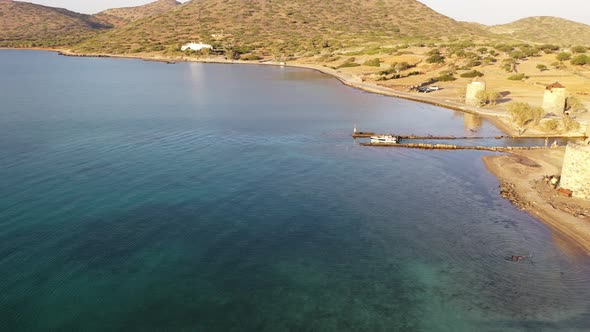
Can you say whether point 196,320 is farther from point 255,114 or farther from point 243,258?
point 255,114

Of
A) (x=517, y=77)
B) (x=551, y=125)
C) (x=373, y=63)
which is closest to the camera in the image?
→ (x=551, y=125)

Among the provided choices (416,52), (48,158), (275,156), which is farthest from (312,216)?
(416,52)

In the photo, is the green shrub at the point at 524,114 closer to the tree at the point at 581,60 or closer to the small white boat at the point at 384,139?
the small white boat at the point at 384,139

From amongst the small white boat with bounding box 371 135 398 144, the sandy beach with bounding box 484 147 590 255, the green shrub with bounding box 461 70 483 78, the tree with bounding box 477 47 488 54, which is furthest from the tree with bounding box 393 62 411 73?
the sandy beach with bounding box 484 147 590 255

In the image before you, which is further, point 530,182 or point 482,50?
point 482,50

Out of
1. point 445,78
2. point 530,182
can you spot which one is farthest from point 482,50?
point 530,182

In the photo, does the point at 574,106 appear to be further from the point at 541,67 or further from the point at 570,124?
the point at 541,67
